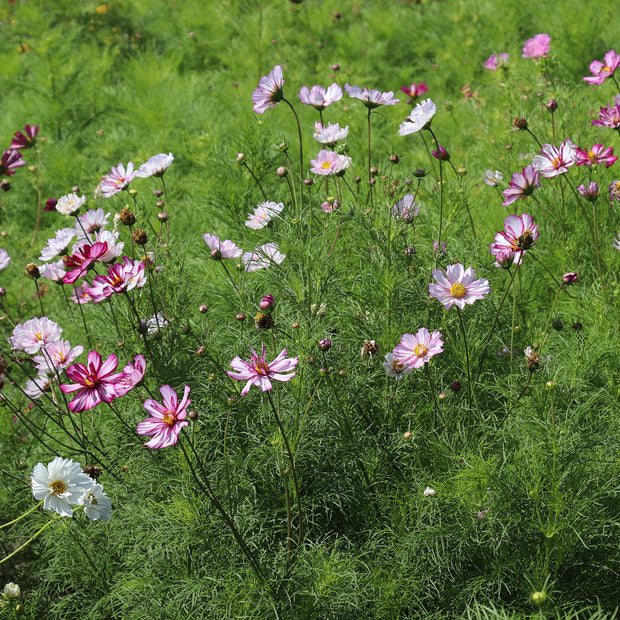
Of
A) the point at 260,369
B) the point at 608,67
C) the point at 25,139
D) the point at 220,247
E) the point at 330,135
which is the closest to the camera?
the point at 260,369

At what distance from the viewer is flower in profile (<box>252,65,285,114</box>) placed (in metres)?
1.71

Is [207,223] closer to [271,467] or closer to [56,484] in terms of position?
[271,467]

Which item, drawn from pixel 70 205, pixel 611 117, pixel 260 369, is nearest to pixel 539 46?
pixel 611 117

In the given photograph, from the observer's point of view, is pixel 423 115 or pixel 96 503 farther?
pixel 423 115

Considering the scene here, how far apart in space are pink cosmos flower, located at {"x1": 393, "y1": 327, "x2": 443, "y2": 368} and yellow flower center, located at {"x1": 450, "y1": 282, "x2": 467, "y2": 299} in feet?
0.34

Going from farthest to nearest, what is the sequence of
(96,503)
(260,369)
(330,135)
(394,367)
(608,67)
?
(608,67) → (330,135) → (394,367) → (96,503) → (260,369)

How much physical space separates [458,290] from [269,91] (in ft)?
2.67

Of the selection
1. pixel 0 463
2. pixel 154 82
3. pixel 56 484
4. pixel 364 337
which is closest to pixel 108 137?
pixel 154 82

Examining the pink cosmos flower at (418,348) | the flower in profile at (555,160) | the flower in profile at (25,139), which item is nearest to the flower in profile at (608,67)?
the flower in profile at (555,160)

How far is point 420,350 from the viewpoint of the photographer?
142 cm

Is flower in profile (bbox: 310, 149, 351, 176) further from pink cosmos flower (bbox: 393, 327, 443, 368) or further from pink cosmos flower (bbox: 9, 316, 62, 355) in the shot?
pink cosmos flower (bbox: 9, 316, 62, 355)

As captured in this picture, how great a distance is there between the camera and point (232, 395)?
1.57 m

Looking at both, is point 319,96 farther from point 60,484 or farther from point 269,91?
point 60,484

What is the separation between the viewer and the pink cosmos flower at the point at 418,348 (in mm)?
1386
